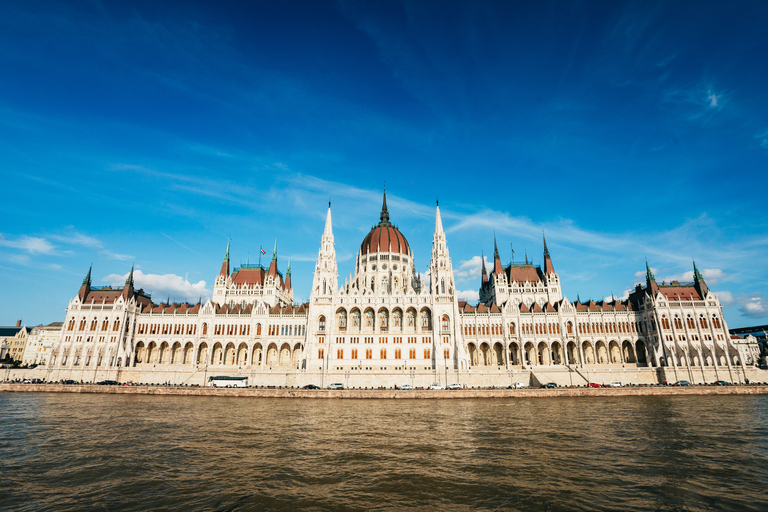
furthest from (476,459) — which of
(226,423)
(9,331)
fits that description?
(9,331)

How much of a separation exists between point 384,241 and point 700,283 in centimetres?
6781

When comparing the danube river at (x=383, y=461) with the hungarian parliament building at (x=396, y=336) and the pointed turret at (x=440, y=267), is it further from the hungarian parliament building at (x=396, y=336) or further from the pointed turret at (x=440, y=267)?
the pointed turret at (x=440, y=267)

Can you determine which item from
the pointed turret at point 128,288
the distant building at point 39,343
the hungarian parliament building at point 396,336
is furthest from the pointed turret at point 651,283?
the distant building at point 39,343

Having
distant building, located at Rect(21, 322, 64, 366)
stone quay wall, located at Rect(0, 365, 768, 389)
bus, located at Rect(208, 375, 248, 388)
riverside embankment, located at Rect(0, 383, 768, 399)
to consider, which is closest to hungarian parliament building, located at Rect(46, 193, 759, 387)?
stone quay wall, located at Rect(0, 365, 768, 389)

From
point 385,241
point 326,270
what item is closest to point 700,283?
point 385,241

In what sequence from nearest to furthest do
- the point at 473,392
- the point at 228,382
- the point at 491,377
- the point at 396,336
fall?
the point at 473,392 < the point at 491,377 < the point at 228,382 < the point at 396,336

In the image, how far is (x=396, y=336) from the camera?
7981cm

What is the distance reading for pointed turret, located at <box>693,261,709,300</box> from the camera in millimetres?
82644

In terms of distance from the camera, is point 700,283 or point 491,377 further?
point 700,283

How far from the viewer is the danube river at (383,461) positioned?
17.0 metres

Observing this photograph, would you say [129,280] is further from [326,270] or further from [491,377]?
[491,377]

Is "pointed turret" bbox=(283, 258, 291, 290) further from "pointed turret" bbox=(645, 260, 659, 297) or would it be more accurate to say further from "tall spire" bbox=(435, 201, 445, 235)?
"pointed turret" bbox=(645, 260, 659, 297)

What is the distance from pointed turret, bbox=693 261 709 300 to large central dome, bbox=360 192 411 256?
2427 inches

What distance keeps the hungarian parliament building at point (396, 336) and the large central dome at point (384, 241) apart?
0.65 m
